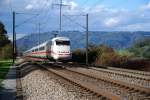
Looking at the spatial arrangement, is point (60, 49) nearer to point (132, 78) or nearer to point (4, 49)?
point (132, 78)

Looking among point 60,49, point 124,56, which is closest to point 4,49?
point 60,49

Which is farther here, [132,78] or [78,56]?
[78,56]

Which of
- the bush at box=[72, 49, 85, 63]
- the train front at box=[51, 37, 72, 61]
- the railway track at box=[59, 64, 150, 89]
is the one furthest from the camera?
the bush at box=[72, 49, 85, 63]

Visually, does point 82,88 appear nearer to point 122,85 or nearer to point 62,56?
point 122,85

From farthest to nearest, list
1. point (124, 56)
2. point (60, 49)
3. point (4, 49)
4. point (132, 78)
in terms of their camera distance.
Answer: point (4, 49)
point (60, 49)
point (124, 56)
point (132, 78)

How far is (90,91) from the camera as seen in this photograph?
18.3 meters

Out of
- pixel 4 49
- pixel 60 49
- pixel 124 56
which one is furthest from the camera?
pixel 4 49

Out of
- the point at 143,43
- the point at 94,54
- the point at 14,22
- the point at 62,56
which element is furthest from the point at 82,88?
the point at 14,22

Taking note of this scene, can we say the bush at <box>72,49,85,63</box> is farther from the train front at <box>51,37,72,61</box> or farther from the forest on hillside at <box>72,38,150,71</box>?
the train front at <box>51,37,72,61</box>

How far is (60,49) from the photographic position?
178 ft

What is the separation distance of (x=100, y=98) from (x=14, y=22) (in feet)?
198

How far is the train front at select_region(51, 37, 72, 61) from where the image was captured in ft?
177

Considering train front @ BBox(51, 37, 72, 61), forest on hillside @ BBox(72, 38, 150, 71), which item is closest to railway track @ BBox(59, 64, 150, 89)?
forest on hillside @ BBox(72, 38, 150, 71)

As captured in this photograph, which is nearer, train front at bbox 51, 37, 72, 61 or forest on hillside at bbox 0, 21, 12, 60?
train front at bbox 51, 37, 72, 61
